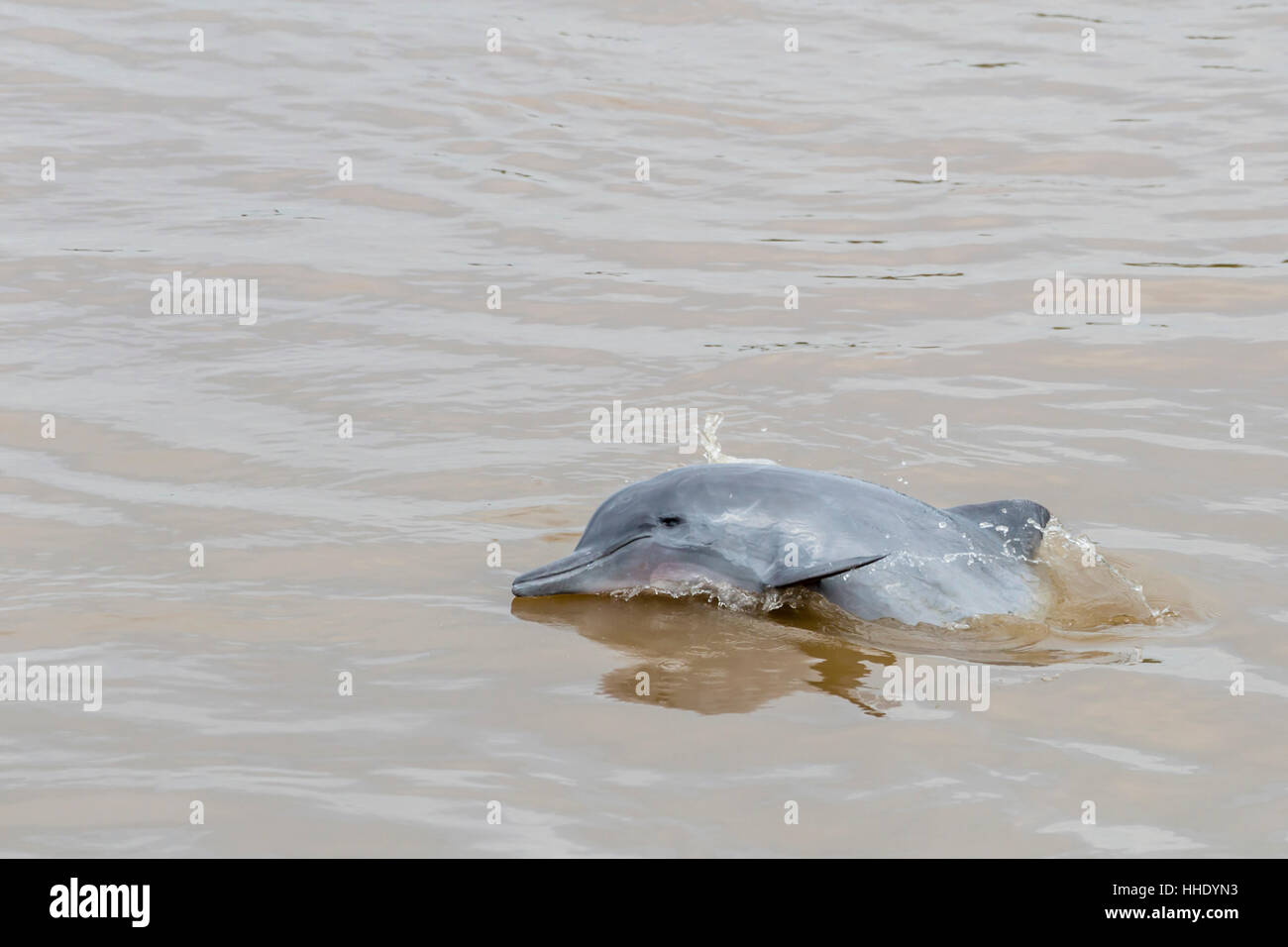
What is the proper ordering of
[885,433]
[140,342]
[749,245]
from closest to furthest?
[885,433]
[140,342]
[749,245]

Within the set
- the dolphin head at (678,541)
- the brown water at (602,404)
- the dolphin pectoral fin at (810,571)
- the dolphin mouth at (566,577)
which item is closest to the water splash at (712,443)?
the brown water at (602,404)

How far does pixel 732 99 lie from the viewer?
18.7m

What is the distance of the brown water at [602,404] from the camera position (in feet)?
20.4

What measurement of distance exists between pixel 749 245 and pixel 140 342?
5217 mm

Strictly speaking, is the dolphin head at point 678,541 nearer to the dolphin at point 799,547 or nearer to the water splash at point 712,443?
the dolphin at point 799,547

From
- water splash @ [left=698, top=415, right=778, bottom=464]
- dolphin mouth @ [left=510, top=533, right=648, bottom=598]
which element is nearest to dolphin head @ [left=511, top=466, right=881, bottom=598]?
dolphin mouth @ [left=510, top=533, right=648, bottom=598]

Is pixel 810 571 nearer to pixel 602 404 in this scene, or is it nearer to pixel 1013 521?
pixel 1013 521

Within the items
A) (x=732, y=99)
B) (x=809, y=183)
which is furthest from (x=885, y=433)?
(x=732, y=99)

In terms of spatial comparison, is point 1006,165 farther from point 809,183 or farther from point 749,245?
point 749,245

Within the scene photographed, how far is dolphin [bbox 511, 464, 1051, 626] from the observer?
25.2ft

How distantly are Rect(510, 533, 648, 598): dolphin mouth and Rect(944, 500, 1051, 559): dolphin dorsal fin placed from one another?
5.36ft

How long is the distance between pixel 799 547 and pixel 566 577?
1129 millimetres

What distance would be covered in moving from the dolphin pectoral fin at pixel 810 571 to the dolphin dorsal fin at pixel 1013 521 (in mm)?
826
